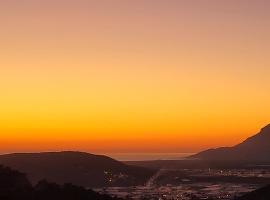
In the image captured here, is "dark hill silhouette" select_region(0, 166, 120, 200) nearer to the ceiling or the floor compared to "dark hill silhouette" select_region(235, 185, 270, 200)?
nearer to the ceiling

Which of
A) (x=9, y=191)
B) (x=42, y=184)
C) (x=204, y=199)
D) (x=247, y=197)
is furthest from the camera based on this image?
(x=204, y=199)

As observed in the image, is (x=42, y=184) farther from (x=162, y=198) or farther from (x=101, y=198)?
(x=162, y=198)

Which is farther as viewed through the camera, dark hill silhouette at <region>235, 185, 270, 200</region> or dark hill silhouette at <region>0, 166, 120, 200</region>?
dark hill silhouette at <region>235, 185, 270, 200</region>

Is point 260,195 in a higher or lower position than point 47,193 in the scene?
lower

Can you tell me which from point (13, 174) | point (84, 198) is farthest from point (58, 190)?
point (13, 174)

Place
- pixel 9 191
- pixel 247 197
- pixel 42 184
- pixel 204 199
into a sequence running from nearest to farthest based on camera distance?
pixel 9 191 → pixel 42 184 → pixel 247 197 → pixel 204 199

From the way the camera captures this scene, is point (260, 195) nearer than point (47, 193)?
No

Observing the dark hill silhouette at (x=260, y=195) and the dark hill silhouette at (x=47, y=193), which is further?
the dark hill silhouette at (x=260, y=195)

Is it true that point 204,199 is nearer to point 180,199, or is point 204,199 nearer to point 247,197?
point 180,199

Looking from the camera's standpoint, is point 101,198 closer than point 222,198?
Yes

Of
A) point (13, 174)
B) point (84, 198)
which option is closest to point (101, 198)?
point (84, 198)

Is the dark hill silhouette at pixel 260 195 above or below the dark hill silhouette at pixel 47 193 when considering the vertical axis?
below
